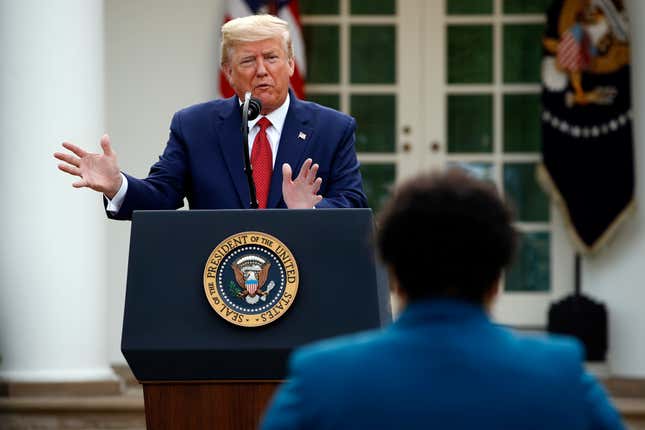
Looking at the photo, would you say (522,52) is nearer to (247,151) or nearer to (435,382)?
(247,151)

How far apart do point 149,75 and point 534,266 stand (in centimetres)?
253

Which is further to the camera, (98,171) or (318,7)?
(318,7)

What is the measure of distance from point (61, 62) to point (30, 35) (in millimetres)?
201

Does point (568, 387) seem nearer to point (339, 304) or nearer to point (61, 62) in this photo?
point (339, 304)

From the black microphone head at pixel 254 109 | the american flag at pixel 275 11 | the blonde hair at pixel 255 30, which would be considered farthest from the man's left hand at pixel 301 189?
the american flag at pixel 275 11

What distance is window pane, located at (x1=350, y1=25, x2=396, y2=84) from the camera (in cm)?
852

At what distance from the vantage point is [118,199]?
3.36 meters

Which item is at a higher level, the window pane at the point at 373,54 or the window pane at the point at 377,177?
the window pane at the point at 373,54

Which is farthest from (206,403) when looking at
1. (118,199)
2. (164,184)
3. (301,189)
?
(164,184)

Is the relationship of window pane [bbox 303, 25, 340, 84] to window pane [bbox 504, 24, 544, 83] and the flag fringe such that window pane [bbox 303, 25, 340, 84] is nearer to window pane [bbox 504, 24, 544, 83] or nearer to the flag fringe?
window pane [bbox 504, 24, 544, 83]

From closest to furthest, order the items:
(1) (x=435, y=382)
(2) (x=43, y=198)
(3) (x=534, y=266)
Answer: (1) (x=435, y=382), (2) (x=43, y=198), (3) (x=534, y=266)

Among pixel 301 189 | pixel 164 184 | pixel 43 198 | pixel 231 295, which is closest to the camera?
pixel 231 295

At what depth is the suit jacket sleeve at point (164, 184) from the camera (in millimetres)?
3393

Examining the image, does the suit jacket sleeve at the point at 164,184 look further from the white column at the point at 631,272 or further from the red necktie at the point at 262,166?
the white column at the point at 631,272
